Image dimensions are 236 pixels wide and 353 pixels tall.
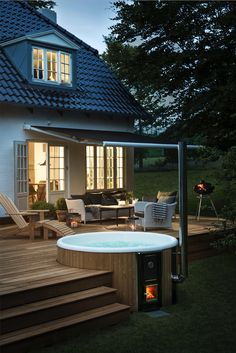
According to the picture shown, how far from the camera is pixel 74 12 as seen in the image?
444 inches

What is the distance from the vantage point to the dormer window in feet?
48.5

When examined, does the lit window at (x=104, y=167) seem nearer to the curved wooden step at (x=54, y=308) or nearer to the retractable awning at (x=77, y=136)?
the retractable awning at (x=77, y=136)

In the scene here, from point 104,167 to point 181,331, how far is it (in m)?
10.1

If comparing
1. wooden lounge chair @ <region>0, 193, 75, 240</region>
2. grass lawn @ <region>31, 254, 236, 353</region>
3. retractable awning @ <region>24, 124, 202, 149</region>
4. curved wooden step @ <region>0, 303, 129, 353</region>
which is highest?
retractable awning @ <region>24, 124, 202, 149</region>

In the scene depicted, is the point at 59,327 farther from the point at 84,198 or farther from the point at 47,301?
the point at 84,198

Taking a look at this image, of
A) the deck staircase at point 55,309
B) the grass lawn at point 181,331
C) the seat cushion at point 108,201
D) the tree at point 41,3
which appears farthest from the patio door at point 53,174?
the tree at point 41,3

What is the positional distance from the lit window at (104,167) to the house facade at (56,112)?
33 millimetres

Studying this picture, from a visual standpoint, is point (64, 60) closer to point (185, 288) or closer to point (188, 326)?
point (185, 288)

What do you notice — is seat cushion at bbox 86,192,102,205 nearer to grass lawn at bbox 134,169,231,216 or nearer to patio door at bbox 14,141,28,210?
patio door at bbox 14,141,28,210

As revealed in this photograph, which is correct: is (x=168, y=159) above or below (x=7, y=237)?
above

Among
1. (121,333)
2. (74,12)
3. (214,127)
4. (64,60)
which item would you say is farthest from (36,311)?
(214,127)

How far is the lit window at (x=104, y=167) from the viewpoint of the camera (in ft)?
53.6

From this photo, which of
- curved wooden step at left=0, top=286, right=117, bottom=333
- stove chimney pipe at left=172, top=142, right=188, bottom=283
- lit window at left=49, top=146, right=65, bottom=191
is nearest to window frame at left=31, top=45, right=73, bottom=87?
lit window at left=49, top=146, right=65, bottom=191

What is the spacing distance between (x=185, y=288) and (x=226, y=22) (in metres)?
8.78
